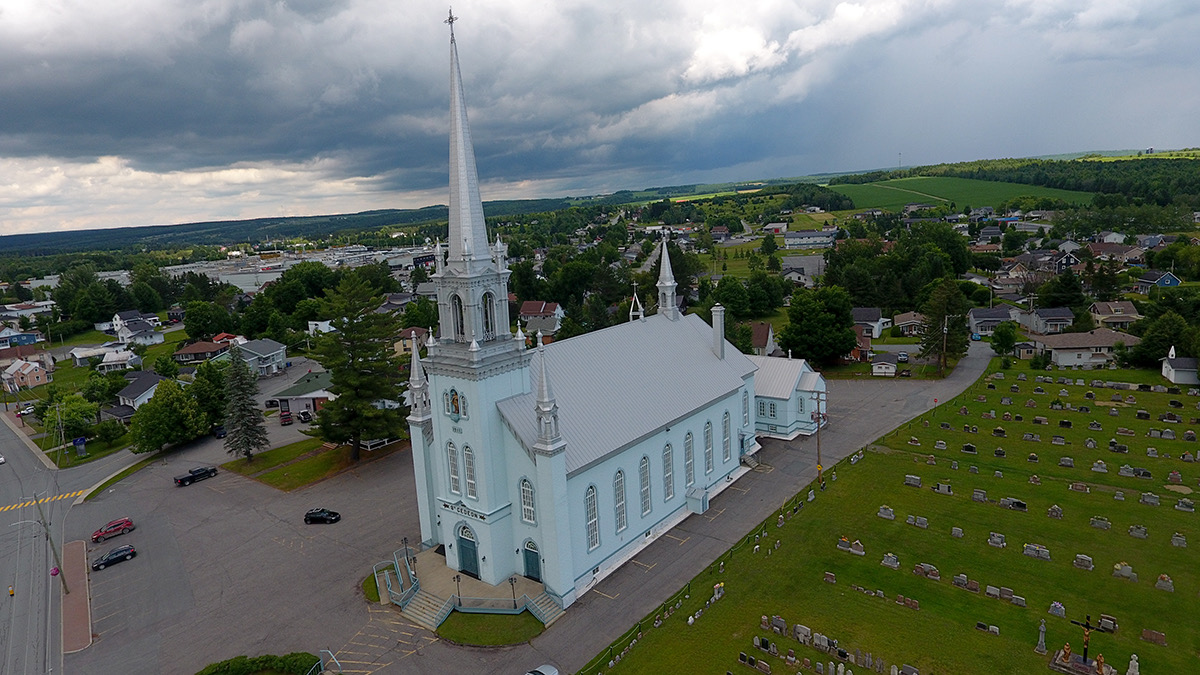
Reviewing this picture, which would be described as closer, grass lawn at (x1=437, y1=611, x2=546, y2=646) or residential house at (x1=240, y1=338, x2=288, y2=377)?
grass lawn at (x1=437, y1=611, x2=546, y2=646)

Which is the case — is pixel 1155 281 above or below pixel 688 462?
above

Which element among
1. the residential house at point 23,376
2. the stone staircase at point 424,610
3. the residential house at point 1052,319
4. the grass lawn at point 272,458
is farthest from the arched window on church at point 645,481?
the residential house at point 23,376

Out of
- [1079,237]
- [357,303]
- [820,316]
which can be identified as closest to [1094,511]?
[820,316]

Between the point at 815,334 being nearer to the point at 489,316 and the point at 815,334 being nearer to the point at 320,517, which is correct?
the point at 489,316

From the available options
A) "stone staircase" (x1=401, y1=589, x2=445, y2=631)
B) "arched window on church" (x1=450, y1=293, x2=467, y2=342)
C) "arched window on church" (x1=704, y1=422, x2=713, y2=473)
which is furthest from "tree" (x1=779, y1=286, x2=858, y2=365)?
"stone staircase" (x1=401, y1=589, x2=445, y2=631)

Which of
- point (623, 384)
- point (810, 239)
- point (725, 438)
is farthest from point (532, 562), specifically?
point (810, 239)

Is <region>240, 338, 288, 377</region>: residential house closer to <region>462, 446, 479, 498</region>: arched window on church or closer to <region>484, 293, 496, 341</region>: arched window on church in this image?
<region>462, 446, 479, 498</region>: arched window on church

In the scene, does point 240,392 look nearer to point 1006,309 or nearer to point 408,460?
point 408,460
